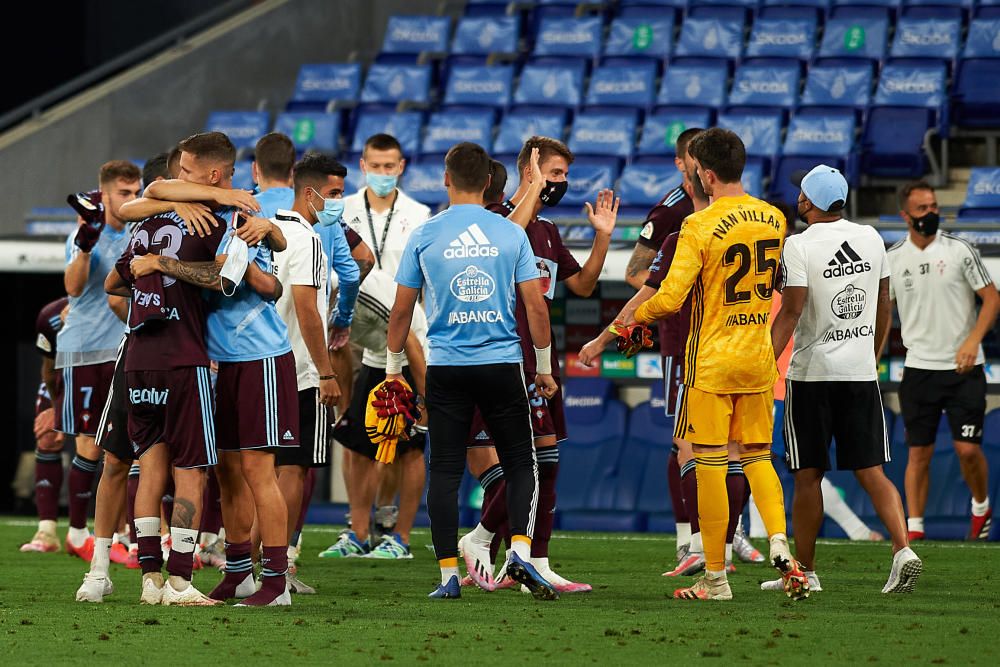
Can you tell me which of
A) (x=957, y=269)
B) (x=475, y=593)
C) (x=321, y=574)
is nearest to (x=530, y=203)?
(x=475, y=593)

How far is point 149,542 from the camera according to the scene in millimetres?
6586

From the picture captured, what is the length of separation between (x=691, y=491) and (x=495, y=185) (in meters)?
1.86

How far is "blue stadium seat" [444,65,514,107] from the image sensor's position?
17.1 metres

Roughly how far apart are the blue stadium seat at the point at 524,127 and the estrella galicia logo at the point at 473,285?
930 centimetres

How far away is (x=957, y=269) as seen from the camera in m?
10.6

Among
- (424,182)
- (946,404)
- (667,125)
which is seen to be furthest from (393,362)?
(667,125)

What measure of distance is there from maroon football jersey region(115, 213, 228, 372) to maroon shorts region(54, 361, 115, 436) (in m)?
2.71

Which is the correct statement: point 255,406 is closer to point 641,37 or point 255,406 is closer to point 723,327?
point 723,327

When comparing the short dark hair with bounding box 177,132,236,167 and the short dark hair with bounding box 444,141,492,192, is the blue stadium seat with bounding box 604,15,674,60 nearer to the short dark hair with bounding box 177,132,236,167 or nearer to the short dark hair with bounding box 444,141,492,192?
the short dark hair with bounding box 444,141,492,192

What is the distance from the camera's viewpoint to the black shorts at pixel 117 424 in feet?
23.1

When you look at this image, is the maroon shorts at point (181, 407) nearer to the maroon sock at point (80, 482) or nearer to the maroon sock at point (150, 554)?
the maroon sock at point (150, 554)

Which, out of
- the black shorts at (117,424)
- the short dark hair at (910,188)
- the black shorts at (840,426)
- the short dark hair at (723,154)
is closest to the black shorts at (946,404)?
the short dark hair at (910,188)

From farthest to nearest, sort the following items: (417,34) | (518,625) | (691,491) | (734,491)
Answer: (417,34), (691,491), (734,491), (518,625)

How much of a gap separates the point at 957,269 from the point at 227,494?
5.70 metres
